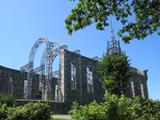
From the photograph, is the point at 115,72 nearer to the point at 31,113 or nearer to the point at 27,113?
the point at 31,113

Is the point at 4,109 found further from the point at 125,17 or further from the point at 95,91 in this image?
the point at 95,91

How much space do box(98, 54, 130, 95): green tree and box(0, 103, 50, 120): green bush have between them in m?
18.9

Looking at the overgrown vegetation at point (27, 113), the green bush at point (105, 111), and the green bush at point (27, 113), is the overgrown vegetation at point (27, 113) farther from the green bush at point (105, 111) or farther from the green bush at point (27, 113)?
the green bush at point (105, 111)

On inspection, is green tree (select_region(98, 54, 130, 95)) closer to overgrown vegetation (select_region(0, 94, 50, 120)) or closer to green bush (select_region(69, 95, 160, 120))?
green bush (select_region(69, 95, 160, 120))

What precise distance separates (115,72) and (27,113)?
2115 cm

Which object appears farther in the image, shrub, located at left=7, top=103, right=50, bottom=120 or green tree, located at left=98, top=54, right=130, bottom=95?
green tree, located at left=98, top=54, right=130, bottom=95

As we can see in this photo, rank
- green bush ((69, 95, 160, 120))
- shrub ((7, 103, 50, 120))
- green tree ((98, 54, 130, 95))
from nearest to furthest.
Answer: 1. green bush ((69, 95, 160, 120))
2. shrub ((7, 103, 50, 120))
3. green tree ((98, 54, 130, 95))

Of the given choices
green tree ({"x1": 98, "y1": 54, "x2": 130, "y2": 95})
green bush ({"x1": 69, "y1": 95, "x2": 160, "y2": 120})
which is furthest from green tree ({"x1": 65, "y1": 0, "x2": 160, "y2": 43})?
green tree ({"x1": 98, "y1": 54, "x2": 130, "y2": 95})

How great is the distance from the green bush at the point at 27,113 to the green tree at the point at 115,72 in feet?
61.9

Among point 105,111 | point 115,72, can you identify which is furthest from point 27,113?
point 115,72

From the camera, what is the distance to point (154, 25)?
18922mm

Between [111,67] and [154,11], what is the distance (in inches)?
886

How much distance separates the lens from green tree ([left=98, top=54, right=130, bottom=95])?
123 feet

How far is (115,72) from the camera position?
38219mm
